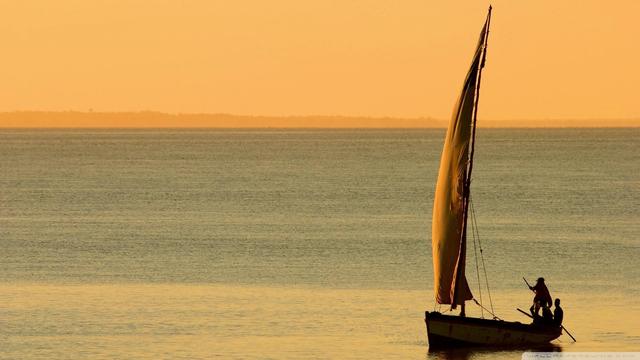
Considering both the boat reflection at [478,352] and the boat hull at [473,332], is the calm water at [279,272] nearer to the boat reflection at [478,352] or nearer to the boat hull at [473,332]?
the boat reflection at [478,352]

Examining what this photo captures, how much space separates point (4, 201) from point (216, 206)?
2189 cm

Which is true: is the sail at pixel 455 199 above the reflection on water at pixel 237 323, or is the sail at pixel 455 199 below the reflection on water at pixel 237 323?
above

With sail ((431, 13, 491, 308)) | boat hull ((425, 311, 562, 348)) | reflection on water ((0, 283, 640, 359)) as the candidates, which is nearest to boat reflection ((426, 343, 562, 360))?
reflection on water ((0, 283, 640, 359))

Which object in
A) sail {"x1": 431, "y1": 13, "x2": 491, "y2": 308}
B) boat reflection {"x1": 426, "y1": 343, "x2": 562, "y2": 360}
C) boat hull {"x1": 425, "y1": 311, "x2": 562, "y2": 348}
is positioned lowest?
boat reflection {"x1": 426, "y1": 343, "x2": 562, "y2": 360}

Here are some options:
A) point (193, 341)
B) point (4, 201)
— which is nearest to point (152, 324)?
point (193, 341)

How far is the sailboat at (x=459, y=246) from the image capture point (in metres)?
47.8

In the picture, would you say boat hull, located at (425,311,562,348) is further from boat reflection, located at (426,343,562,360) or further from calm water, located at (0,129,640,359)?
calm water, located at (0,129,640,359)

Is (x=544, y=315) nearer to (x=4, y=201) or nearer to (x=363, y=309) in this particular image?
(x=363, y=309)

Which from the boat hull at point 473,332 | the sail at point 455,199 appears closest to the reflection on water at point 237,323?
the boat hull at point 473,332

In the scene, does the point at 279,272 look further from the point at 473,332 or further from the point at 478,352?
the point at 478,352

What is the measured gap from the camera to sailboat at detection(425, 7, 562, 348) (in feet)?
157

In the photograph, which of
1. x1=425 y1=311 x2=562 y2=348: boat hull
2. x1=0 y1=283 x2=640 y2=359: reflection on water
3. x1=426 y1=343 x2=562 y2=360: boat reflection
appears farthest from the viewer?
x1=0 y1=283 x2=640 y2=359: reflection on water

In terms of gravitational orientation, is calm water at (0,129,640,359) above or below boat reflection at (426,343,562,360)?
above

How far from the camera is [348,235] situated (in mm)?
94062
